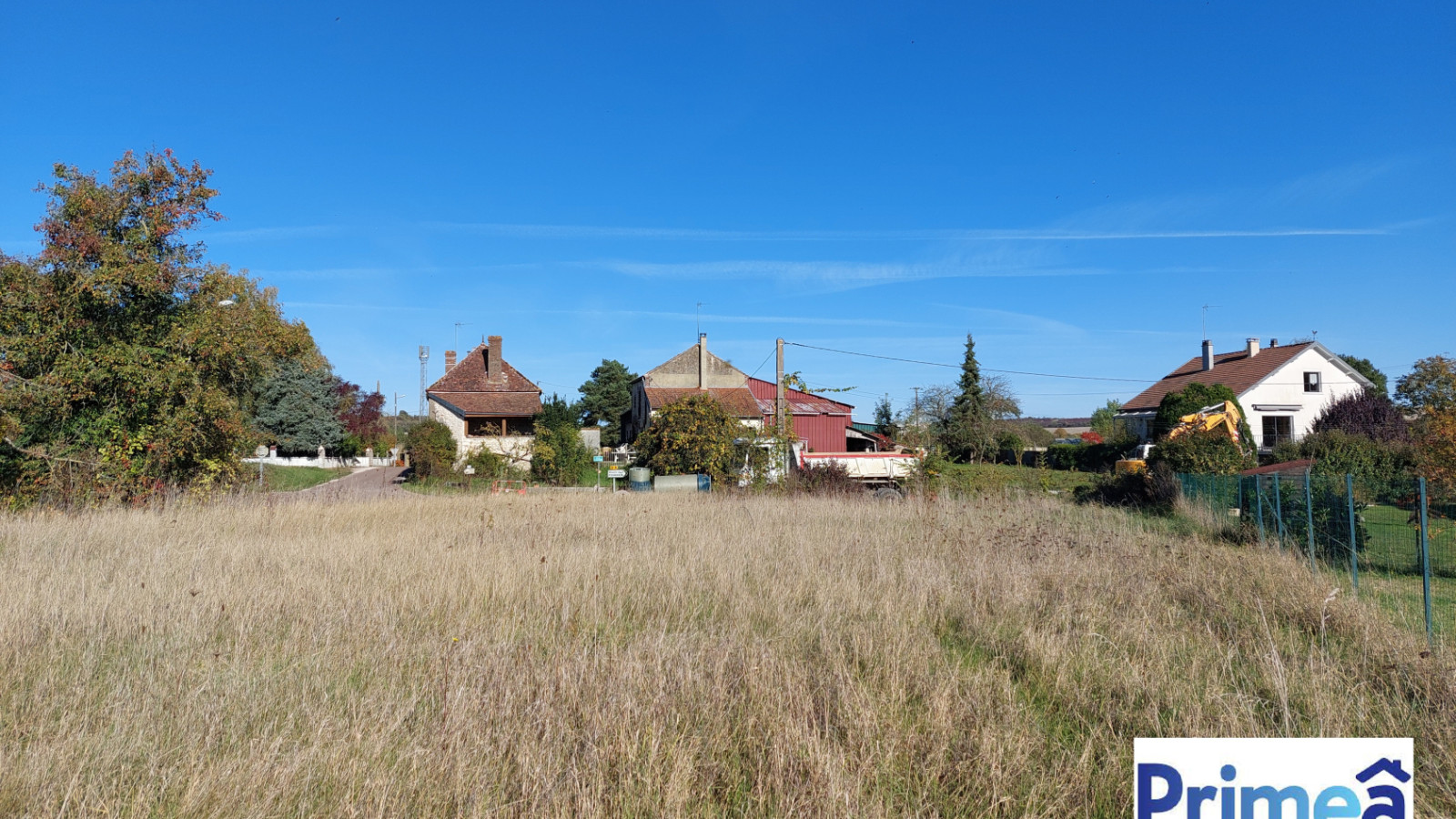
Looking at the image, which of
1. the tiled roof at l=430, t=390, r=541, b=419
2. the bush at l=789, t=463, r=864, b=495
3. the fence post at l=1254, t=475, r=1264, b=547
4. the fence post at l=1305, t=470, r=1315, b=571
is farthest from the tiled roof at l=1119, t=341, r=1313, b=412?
the tiled roof at l=430, t=390, r=541, b=419

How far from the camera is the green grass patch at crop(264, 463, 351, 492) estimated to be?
34375mm

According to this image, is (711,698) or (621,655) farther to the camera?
(621,655)

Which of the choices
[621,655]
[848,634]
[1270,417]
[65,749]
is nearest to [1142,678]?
[848,634]

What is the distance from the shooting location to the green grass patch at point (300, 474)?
34.4 m

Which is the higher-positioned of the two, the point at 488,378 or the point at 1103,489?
the point at 488,378

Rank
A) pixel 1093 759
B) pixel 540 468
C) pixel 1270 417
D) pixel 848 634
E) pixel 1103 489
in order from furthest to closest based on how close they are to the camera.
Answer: pixel 1270 417 < pixel 540 468 < pixel 1103 489 < pixel 848 634 < pixel 1093 759

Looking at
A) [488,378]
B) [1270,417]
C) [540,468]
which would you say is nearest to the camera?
[540,468]

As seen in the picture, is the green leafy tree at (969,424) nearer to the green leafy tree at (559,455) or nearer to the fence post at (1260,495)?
the green leafy tree at (559,455)

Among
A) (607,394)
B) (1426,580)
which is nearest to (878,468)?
(1426,580)

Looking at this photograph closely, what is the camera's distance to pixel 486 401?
4547 cm

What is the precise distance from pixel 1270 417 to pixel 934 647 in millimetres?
44185

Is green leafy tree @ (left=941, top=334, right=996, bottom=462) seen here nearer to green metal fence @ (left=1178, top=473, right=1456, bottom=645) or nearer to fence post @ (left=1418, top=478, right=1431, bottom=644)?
green metal fence @ (left=1178, top=473, right=1456, bottom=645)

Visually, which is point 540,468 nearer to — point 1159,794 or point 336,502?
point 336,502

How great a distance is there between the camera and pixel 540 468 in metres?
31.3
